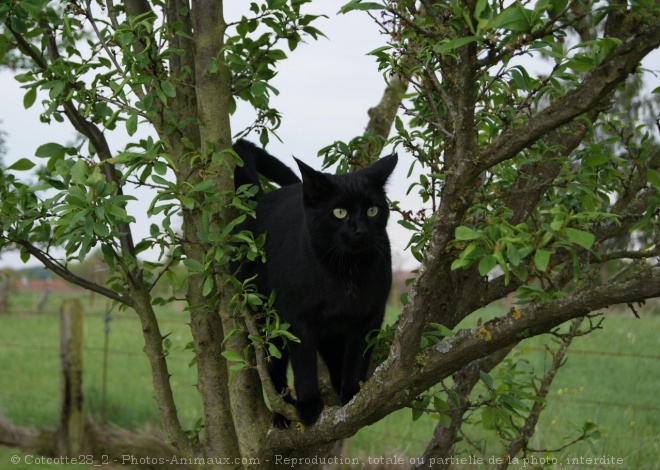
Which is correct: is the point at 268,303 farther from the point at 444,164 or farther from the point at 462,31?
the point at 462,31

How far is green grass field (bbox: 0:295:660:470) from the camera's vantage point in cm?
472

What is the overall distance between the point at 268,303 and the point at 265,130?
0.96 metres

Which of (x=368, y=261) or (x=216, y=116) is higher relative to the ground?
(x=216, y=116)

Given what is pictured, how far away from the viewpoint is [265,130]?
3387 millimetres

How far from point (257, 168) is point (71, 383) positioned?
3281mm

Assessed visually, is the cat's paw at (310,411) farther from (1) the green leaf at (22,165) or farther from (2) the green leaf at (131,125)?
(1) the green leaf at (22,165)

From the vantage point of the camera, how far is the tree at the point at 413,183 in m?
1.85

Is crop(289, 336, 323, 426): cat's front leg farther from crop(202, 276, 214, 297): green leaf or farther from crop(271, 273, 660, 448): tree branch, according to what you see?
crop(202, 276, 214, 297): green leaf

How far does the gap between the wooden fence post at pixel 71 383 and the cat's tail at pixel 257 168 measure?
319cm

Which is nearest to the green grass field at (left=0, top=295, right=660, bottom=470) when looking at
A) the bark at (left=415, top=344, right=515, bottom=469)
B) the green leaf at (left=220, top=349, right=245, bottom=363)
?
the bark at (left=415, top=344, right=515, bottom=469)

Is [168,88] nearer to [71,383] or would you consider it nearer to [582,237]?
[582,237]

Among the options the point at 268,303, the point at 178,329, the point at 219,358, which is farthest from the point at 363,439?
the point at 178,329

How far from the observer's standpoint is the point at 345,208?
2863 mm

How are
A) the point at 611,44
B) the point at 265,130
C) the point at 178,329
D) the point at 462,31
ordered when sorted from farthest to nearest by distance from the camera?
the point at 178,329 < the point at 265,130 < the point at 462,31 < the point at 611,44
